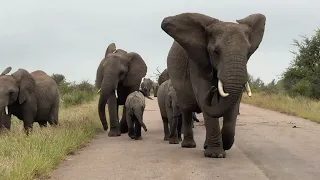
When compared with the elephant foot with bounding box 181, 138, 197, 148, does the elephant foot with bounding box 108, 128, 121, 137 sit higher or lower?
lower

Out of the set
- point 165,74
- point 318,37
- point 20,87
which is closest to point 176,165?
point 20,87

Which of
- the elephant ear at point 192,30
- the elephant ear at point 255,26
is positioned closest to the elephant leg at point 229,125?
the elephant ear at point 192,30

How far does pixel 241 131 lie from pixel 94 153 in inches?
214

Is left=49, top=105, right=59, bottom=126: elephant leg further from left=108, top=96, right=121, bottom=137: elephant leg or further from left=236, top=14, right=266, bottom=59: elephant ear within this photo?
left=236, top=14, right=266, bottom=59: elephant ear

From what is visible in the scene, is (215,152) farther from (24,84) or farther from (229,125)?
(24,84)

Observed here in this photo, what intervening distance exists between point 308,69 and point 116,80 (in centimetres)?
2720

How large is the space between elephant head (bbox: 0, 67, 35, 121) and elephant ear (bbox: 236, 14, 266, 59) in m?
6.81

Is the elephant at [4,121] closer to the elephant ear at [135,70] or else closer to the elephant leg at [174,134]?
the elephant ear at [135,70]

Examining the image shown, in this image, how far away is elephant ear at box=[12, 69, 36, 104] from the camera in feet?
44.4

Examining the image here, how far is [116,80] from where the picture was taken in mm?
14117

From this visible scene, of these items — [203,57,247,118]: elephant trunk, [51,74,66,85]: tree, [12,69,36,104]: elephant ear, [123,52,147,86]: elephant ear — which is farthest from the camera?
[51,74,66,85]: tree

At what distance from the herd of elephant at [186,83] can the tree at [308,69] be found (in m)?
22.7

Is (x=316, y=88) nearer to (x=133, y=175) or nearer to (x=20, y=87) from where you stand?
(x=20, y=87)

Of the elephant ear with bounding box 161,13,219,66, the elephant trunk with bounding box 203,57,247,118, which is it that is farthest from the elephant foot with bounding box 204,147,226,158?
the elephant ear with bounding box 161,13,219,66
